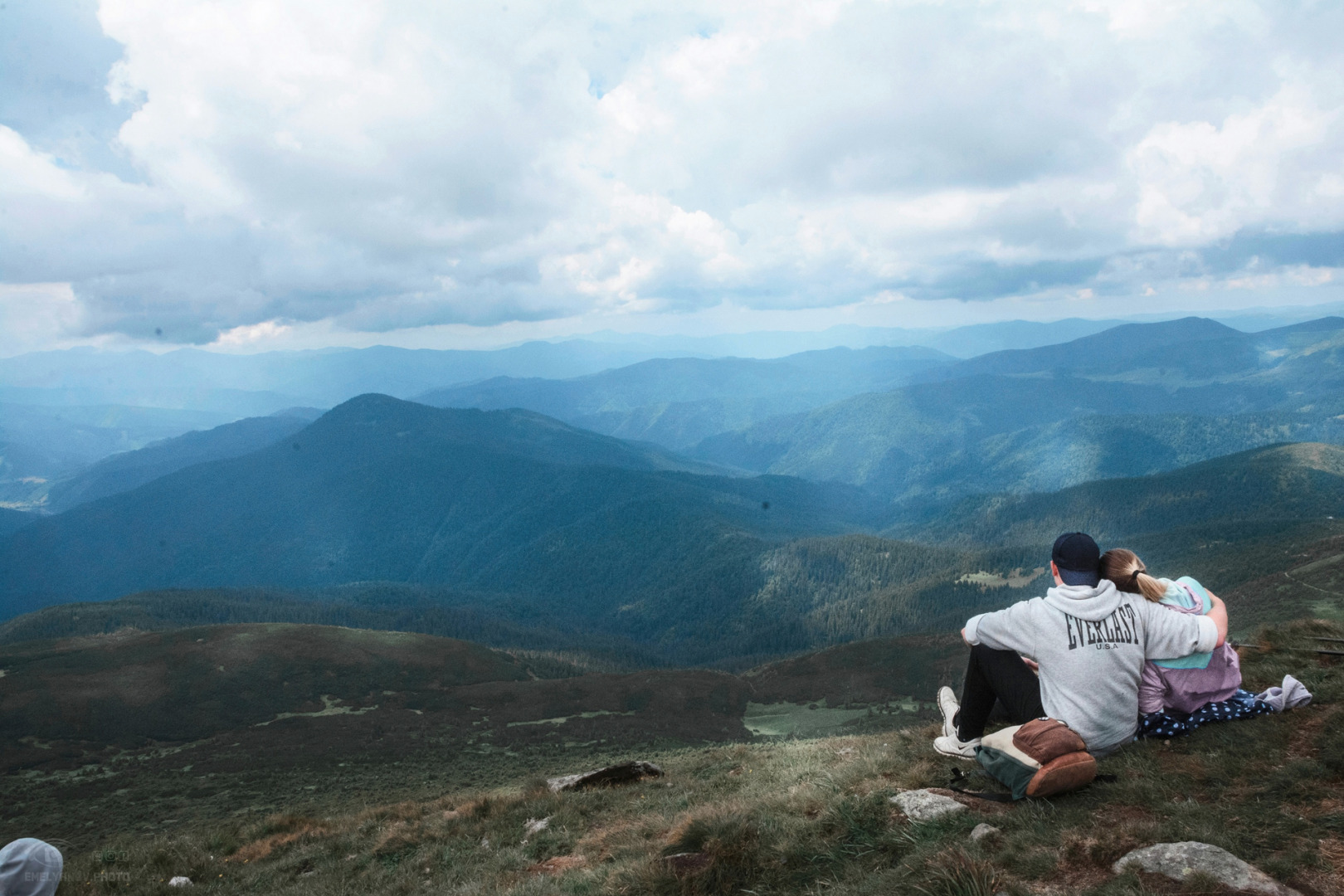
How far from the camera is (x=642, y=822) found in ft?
35.2

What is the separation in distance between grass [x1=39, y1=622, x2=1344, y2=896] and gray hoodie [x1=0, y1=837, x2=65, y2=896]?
460 cm

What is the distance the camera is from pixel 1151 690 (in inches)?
316

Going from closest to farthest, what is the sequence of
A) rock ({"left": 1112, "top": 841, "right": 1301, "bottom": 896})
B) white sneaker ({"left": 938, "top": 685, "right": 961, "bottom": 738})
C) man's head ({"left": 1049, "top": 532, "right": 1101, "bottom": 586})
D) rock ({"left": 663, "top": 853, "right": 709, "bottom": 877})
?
rock ({"left": 1112, "top": 841, "right": 1301, "bottom": 896}) < man's head ({"left": 1049, "top": 532, "right": 1101, "bottom": 586}) < rock ({"left": 663, "top": 853, "right": 709, "bottom": 877}) < white sneaker ({"left": 938, "top": 685, "right": 961, "bottom": 738})

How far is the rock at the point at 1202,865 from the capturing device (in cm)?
489

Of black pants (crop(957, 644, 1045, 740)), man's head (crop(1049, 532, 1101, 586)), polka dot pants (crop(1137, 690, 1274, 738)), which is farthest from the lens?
black pants (crop(957, 644, 1045, 740))

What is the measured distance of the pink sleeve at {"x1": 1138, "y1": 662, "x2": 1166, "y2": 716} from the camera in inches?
311

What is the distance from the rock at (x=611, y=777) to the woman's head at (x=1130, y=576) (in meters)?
11.8

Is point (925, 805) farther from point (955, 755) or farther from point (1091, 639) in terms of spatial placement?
point (1091, 639)

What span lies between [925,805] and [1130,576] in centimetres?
370

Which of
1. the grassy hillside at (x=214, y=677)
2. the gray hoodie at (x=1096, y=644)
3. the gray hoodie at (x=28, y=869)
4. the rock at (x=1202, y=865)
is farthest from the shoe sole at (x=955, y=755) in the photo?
the grassy hillside at (x=214, y=677)

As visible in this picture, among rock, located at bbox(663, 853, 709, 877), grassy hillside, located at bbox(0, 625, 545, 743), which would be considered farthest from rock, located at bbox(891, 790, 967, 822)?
grassy hillside, located at bbox(0, 625, 545, 743)

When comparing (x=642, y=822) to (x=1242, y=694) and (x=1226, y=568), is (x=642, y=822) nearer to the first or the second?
(x=1242, y=694)

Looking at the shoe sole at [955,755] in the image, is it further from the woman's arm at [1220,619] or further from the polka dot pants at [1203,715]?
the woman's arm at [1220,619]

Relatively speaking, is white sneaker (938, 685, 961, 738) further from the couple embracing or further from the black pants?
the couple embracing
